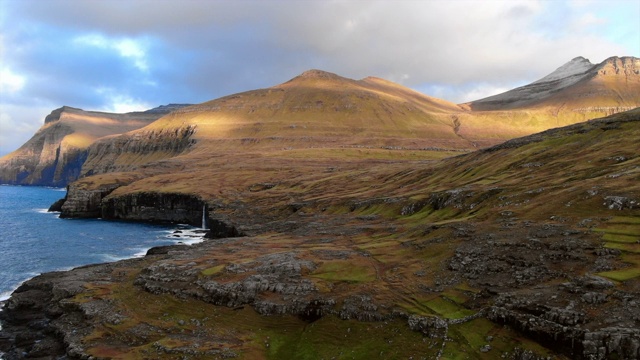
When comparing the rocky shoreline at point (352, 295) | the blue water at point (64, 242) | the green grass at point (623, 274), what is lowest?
the blue water at point (64, 242)

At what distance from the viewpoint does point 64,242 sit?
4291 inches

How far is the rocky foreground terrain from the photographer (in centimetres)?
3562

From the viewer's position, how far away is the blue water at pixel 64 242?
82.9 meters

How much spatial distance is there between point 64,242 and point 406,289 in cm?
9620

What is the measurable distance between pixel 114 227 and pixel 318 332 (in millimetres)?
118121

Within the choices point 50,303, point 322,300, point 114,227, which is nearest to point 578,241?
point 322,300

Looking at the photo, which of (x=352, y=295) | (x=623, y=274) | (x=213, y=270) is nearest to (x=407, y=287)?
(x=352, y=295)

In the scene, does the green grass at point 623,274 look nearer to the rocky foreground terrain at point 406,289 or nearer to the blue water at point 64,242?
the rocky foreground terrain at point 406,289

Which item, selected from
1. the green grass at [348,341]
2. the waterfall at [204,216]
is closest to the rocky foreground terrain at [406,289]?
the green grass at [348,341]

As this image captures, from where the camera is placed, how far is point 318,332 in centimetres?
4191

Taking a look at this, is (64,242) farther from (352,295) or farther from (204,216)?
(352,295)

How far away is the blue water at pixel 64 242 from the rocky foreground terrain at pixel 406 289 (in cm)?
1892

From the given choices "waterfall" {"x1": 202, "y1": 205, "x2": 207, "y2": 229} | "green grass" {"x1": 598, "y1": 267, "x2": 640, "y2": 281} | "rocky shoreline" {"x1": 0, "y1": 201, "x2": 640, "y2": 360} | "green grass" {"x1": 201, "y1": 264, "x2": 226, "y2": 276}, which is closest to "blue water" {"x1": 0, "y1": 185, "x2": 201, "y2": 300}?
"waterfall" {"x1": 202, "y1": 205, "x2": 207, "y2": 229}

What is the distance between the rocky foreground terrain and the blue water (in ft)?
62.1
